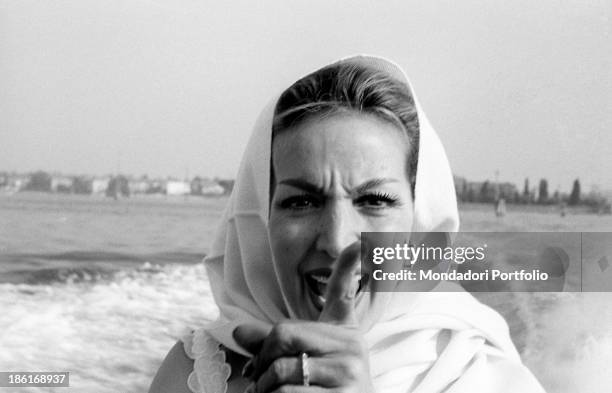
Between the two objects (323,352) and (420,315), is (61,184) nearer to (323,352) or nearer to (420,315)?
(420,315)

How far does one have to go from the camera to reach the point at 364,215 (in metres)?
0.73

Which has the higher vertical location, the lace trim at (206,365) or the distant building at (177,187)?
the lace trim at (206,365)

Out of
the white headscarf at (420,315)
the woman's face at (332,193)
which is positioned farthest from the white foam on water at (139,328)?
the woman's face at (332,193)

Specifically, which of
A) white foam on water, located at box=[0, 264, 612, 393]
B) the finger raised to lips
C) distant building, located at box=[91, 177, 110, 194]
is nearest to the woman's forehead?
the finger raised to lips

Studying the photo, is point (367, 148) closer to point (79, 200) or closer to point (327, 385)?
point (327, 385)

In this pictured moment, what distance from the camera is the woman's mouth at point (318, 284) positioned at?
2.35 feet

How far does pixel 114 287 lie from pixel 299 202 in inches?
41.1

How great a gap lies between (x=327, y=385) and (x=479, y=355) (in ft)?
0.98

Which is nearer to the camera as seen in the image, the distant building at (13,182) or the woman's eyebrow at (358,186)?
the woman's eyebrow at (358,186)

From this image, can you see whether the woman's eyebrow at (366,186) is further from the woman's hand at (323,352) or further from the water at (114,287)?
the water at (114,287)

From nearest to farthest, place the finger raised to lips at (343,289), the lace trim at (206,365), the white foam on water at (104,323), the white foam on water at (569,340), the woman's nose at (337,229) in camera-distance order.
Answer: the finger raised to lips at (343,289) → the woman's nose at (337,229) → the lace trim at (206,365) → the white foam on water at (569,340) → the white foam on water at (104,323)

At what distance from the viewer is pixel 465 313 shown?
30.8 inches

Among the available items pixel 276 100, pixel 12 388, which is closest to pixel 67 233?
pixel 12 388

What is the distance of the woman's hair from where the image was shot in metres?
0.75
